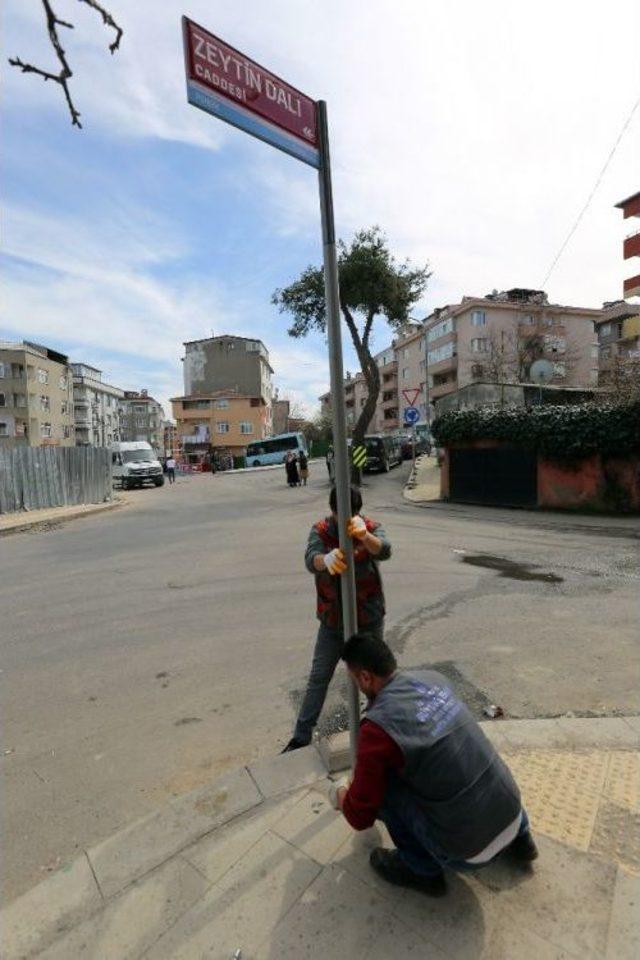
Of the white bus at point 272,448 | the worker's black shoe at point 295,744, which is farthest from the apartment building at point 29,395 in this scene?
the worker's black shoe at point 295,744

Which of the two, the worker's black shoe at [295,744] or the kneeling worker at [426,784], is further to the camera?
the worker's black shoe at [295,744]

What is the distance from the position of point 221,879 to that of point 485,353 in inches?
2239

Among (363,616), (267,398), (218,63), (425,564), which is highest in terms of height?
(267,398)

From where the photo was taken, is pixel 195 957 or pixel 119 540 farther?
pixel 119 540

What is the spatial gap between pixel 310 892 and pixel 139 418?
353ft

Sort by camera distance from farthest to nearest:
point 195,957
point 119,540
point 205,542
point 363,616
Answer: point 119,540
point 205,542
point 363,616
point 195,957

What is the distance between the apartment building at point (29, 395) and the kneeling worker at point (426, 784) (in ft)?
206

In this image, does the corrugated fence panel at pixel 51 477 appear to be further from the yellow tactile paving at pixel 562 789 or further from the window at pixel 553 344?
the window at pixel 553 344

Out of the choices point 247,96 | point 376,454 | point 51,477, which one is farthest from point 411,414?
point 247,96

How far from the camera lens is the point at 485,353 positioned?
5466 cm

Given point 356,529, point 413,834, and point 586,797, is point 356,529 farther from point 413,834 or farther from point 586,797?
point 586,797

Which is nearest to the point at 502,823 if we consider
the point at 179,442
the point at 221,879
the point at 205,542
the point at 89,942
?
the point at 221,879

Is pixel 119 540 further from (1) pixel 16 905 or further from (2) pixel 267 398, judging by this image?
(2) pixel 267 398

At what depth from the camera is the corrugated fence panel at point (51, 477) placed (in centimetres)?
1731
